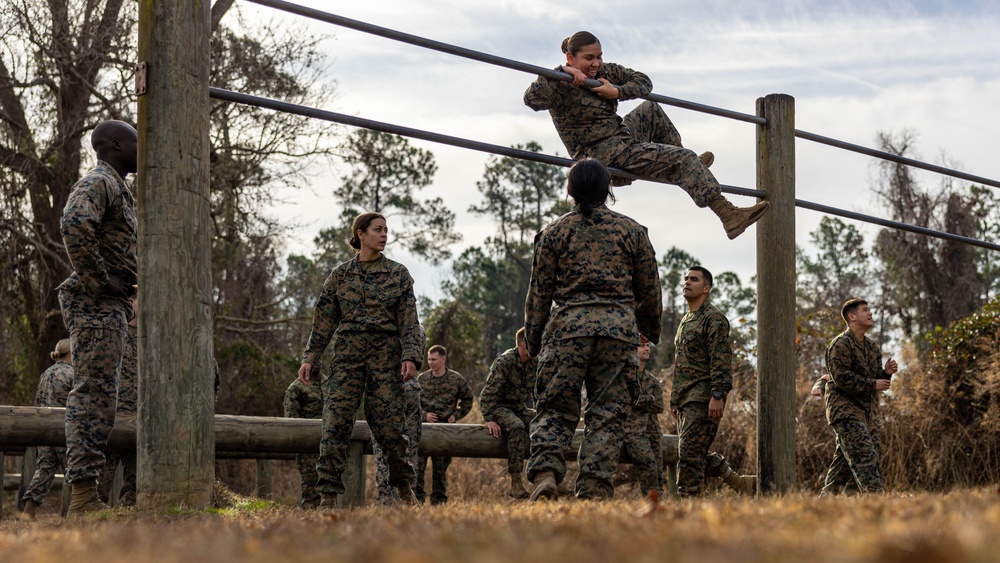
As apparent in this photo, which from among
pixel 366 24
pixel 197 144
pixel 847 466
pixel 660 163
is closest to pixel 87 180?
pixel 197 144

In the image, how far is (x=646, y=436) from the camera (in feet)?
36.7

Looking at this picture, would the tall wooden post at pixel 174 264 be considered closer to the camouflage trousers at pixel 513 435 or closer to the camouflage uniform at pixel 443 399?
the camouflage trousers at pixel 513 435

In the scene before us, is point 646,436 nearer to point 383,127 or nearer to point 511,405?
point 511,405

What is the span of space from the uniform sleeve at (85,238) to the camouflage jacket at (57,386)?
195 inches

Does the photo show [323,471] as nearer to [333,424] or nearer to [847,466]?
[333,424]

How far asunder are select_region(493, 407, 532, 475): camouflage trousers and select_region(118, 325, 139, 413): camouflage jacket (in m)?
3.85

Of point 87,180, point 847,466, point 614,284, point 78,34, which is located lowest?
point 847,466

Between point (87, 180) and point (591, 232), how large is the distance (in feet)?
9.91

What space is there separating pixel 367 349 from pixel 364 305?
0.29 meters

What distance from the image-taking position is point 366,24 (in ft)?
21.6

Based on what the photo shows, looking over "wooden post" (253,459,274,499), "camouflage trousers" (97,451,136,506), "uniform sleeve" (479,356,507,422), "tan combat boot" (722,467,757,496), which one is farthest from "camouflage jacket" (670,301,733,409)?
"wooden post" (253,459,274,499)

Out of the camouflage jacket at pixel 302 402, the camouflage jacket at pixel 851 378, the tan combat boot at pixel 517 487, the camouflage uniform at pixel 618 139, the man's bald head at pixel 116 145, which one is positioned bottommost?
the tan combat boot at pixel 517 487

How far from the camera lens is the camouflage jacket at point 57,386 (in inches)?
438

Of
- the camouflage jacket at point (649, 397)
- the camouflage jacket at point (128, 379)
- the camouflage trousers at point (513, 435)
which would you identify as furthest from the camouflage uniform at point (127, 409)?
the camouflage jacket at point (649, 397)
